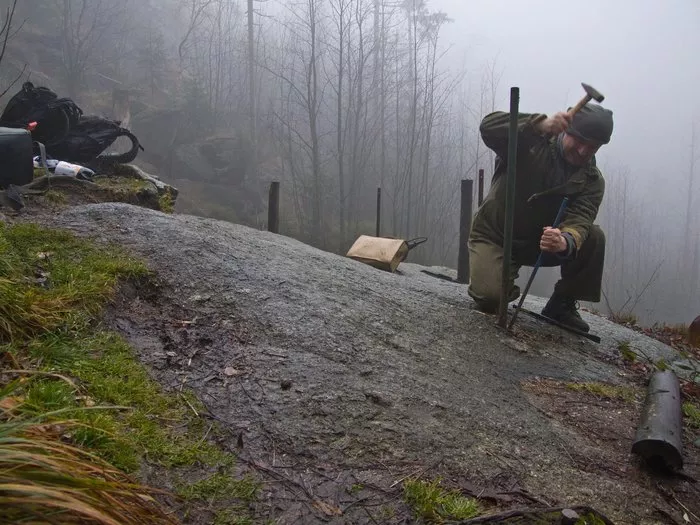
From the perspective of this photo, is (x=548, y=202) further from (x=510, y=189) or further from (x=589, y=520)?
(x=589, y=520)

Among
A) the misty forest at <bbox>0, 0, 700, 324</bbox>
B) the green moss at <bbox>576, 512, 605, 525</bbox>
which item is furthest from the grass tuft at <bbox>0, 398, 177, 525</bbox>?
the misty forest at <bbox>0, 0, 700, 324</bbox>

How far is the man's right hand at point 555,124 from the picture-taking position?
3326 mm

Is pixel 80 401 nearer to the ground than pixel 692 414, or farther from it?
farther from it

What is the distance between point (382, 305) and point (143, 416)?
1.87 m

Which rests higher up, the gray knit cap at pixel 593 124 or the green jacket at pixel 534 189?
the gray knit cap at pixel 593 124

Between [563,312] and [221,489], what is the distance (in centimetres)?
343

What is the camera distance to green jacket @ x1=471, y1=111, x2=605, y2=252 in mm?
3617

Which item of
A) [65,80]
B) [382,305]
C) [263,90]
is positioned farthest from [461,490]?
[263,90]

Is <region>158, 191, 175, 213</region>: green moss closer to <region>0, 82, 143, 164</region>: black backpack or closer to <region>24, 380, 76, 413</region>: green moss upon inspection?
<region>0, 82, 143, 164</region>: black backpack

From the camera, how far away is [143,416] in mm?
1751

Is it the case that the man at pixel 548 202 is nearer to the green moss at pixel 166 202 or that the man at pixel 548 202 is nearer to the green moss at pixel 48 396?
the green moss at pixel 48 396

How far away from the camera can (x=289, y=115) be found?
22609 millimetres

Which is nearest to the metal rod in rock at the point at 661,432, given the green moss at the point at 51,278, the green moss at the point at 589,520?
the green moss at the point at 589,520

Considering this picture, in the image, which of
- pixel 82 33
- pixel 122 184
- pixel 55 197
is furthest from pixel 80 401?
pixel 82 33
